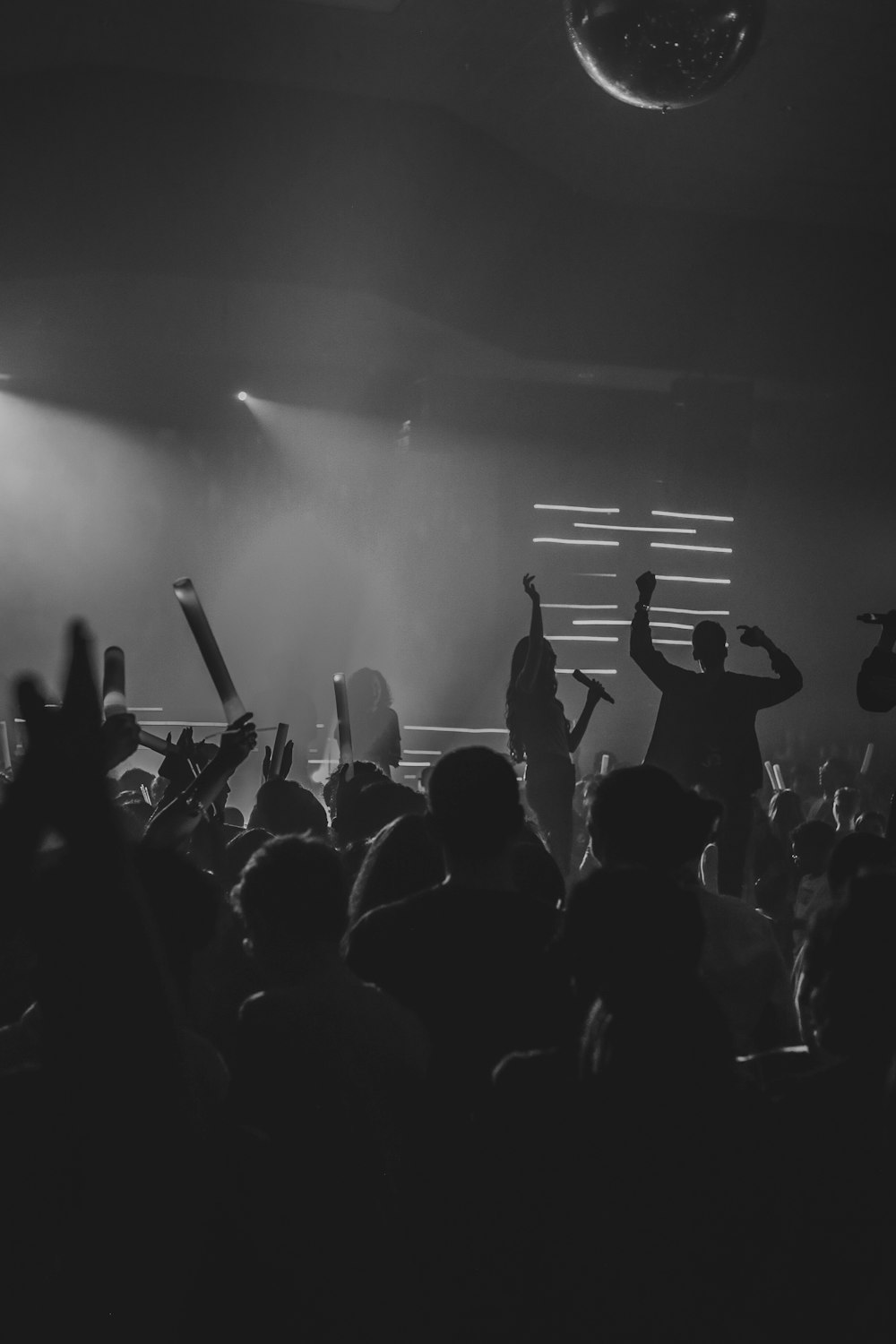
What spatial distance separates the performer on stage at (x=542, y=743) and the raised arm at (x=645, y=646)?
40 cm

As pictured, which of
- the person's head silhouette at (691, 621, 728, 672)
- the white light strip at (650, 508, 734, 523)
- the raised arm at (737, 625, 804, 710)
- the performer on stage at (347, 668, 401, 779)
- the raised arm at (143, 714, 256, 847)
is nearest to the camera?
the raised arm at (143, 714, 256, 847)

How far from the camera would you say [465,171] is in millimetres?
10164

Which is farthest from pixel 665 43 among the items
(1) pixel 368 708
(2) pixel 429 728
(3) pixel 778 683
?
(2) pixel 429 728

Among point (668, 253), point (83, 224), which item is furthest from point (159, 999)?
point (668, 253)

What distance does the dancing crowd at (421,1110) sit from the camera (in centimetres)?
165

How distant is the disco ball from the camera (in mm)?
4684

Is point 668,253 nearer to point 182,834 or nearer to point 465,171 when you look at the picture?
point 465,171

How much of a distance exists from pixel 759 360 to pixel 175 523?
21.5 feet

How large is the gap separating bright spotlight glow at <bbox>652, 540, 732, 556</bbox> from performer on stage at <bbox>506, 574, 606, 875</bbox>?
7614 mm

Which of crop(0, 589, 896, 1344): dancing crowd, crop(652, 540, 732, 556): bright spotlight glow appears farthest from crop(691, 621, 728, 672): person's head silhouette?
crop(652, 540, 732, 556): bright spotlight glow

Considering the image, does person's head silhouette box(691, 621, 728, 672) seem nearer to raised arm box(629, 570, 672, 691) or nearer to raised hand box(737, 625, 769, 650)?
raised arm box(629, 570, 672, 691)

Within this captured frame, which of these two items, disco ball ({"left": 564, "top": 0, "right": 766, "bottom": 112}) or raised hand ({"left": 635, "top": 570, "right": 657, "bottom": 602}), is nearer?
disco ball ({"left": 564, "top": 0, "right": 766, "bottom": 112})

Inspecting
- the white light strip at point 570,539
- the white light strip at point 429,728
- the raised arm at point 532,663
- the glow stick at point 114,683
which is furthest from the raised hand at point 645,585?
the white light strip at point 429,728

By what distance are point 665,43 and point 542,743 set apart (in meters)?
3.27
